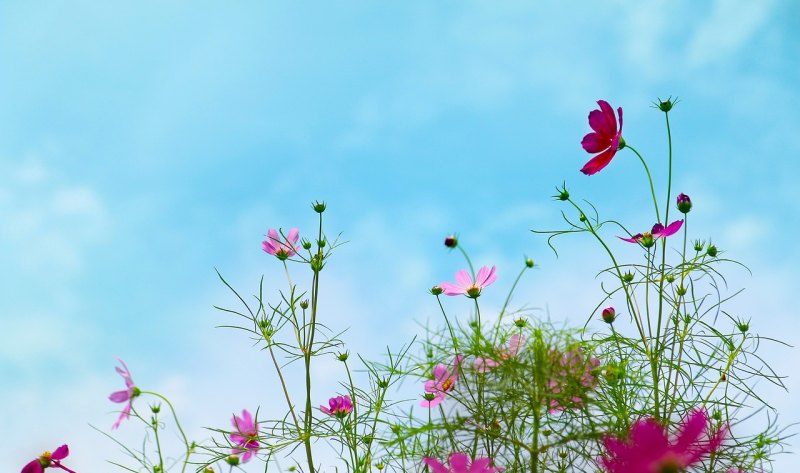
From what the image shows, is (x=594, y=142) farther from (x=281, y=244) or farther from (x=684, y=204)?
(x=281, y=244)

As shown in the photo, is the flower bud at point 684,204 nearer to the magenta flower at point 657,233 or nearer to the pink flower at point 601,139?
the magenta flower at point 657,233

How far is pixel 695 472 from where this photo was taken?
1248mm

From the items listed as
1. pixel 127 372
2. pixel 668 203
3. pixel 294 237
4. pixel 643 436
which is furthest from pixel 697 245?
pixel 127 372

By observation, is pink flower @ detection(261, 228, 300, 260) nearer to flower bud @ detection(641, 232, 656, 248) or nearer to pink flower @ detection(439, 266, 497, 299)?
pink flower @ detection(439, 266, 497, 299)

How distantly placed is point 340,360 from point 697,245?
85 cm

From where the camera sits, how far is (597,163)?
1.45 meters

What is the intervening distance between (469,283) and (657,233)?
1.33ft

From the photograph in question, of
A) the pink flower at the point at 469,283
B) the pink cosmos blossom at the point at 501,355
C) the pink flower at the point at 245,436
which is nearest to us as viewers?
the pink cosmos blossom at the point at 501,355

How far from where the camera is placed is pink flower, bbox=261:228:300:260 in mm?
1646

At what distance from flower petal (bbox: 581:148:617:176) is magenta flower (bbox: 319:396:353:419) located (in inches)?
→ 28.9

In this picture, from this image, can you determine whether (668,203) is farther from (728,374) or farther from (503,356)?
(503,356)

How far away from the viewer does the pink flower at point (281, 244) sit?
5.40 ft

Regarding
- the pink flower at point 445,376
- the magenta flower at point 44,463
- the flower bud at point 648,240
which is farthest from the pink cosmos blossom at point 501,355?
the magenta flower at point 44,463

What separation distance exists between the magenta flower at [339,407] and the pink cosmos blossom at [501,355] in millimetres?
476
